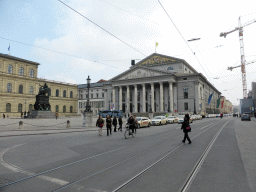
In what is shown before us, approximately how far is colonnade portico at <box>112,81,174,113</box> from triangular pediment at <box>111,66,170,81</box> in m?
3.15

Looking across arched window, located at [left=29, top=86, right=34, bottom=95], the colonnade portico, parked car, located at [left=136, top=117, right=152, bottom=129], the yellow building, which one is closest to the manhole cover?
parked car, located at [left=136, top=117, right=152, bottom=129]

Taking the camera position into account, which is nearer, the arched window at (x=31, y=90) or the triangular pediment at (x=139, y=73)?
the arched window at (x=31, y=90)

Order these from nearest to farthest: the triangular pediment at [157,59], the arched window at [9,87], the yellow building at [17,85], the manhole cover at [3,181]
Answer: the manhole cover at [3,181], the yellow building at [17,85], the arched window at [9,87], the triangular pediment at [157,59]

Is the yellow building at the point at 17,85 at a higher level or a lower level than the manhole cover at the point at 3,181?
higher

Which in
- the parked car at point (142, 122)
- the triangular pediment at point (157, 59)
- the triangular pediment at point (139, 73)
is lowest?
the parked car at point (142, 122)

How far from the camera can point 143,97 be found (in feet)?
233

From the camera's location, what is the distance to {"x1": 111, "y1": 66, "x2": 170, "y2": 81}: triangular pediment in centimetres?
6844

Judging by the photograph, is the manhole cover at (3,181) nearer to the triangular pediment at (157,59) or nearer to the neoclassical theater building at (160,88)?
the neoclassical theater building at (160,88)

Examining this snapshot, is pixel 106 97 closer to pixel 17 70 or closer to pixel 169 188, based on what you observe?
pixel 17 70

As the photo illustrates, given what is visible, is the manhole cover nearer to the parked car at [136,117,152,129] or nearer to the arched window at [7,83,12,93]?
the parked car at [136,117,152,129]

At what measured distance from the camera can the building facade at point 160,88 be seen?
217 feet

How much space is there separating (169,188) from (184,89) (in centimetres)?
6702

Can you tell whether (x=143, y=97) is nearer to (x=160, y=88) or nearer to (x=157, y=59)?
(x=160, y=88)

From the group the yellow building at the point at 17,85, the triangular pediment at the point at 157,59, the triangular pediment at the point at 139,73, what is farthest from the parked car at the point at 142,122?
the triangular pediment at the point at 157,59
